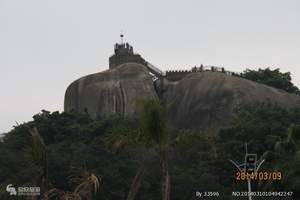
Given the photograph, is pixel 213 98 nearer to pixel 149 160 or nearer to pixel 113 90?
pixel 113 90

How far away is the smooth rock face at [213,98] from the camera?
4528cm

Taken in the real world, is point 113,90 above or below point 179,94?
above

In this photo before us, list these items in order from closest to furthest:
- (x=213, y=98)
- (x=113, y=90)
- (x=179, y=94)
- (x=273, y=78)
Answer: (x=213, y=98), (x=179, y=94), (x=113, y=90), (x=273, y=78)

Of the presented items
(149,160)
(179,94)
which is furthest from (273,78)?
(149,160)

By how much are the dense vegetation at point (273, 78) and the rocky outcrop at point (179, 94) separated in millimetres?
5768

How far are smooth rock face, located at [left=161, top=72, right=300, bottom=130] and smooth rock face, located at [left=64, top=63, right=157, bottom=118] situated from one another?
2.46 meters

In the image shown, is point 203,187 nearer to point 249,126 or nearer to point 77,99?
point 249,126

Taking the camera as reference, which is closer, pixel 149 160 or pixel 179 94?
pixel 149 160

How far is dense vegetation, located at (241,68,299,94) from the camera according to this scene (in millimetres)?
53156

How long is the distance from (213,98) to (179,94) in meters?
3.20

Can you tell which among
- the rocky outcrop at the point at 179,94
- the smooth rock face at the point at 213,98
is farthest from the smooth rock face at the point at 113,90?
the smooth rock face at the point at 213,98

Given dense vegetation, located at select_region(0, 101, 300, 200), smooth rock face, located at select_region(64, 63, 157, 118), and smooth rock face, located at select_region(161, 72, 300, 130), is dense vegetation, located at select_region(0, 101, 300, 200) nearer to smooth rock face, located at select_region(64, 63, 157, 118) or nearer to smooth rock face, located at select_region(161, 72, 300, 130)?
smooth rock face, located at select_region(161, 72, 300, 130)

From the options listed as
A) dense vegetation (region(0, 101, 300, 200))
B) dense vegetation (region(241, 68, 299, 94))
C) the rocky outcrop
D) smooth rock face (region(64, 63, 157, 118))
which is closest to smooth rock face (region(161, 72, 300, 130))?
the rocky outcrop

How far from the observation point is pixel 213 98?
1812 inches
